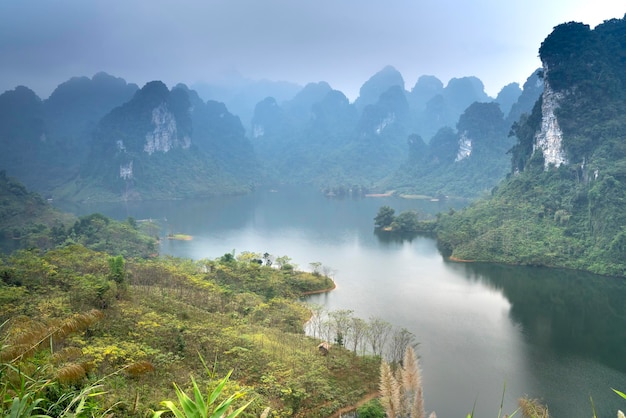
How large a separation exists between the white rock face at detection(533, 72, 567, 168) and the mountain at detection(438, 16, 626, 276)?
10 centimetres

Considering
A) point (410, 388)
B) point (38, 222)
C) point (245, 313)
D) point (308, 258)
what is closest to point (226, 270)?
point (245, 313)

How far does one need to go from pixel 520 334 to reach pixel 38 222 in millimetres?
44870

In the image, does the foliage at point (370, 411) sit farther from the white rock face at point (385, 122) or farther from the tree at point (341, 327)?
the white rock face at point (385, 122)

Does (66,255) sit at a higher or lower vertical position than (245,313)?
higher

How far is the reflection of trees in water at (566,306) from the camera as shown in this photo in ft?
61.4

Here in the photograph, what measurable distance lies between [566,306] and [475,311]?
5195 mm

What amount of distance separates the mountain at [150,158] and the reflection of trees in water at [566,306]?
66352 millimetres

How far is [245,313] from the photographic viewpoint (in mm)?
17719

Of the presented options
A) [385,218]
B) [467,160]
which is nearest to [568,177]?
[385,218]

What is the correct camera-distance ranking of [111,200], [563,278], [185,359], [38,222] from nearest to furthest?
[185,359]
[563,278]
[38,222]
[111,200]

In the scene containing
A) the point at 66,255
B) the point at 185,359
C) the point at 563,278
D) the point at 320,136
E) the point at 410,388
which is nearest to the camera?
the point at 410,388

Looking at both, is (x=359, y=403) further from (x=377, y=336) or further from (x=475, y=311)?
(x=475, y=311)

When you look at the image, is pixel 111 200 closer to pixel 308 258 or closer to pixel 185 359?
pixel 308 258

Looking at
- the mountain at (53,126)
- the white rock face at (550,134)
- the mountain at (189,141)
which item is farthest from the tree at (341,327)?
the mountain at (53,126)
